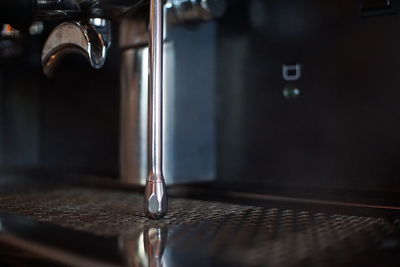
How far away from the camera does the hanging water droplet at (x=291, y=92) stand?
624 mm

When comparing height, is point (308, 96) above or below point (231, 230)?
above

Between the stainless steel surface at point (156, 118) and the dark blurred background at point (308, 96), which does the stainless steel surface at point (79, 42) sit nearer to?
the stainless steel surface at point (156, 118)

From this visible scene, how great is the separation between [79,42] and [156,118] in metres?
0.13

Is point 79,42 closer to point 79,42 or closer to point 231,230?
point 79,42

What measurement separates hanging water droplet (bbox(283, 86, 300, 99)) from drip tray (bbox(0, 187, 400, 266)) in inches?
6.8

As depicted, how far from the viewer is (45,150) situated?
1034 mm

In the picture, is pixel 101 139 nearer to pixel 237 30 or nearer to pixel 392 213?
pixel 237 30

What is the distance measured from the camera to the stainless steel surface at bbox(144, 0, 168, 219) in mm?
429

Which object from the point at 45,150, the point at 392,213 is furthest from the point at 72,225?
the point at 45,150

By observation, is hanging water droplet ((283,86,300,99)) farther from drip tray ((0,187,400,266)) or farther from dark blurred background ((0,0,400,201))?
drip tray ((0,187,400,266))

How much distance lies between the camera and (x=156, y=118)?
0.43 m

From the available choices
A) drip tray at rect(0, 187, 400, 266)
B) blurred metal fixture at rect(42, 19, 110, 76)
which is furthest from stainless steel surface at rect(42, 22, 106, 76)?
drip tray at rect(0, 187, 400, 266)

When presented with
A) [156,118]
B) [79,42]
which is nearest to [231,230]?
[156,118]

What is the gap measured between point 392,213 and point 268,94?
242mm
